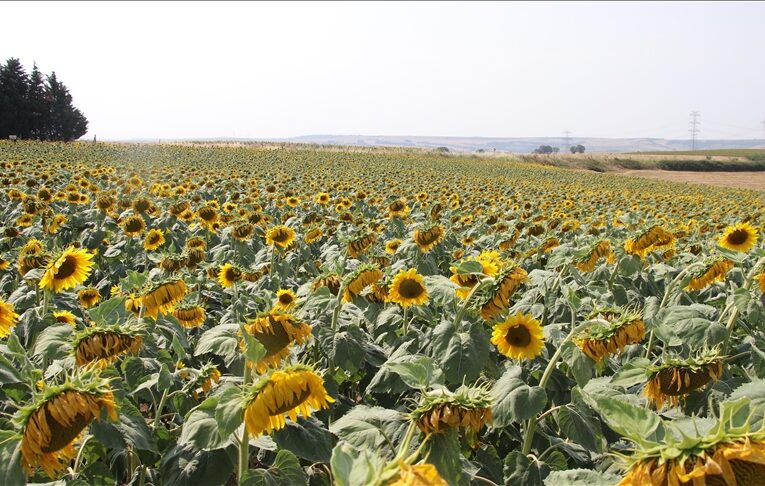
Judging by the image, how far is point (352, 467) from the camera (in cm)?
82

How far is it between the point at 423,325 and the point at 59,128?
198 ft

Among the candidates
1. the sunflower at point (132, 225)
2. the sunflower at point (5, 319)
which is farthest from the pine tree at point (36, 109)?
the sunflower at point (5, 319)

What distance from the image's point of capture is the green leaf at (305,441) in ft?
5.48

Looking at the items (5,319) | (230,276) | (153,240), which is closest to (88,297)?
(230,276)

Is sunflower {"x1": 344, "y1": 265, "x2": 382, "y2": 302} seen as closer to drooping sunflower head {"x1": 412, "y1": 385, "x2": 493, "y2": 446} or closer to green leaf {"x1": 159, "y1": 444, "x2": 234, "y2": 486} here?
green leaf {"x1": 159, "y1": 444, "x2": 234, "y2": 486}

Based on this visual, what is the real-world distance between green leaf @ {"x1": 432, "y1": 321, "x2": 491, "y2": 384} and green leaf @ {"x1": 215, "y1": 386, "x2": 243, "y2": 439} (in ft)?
3.52

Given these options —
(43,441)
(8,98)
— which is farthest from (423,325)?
(8,98)

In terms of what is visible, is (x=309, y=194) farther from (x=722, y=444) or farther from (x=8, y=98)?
(x=8, y=98)

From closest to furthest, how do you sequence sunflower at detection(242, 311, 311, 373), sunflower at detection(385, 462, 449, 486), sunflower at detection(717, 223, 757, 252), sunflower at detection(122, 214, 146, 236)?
sunflower at detection(385, 462, 449, 486)
sunflower at detection(242, 311, 311, 373)
sunflower at detection(717, 223, 757, 252)
sunflower at detection(122, 214, 146, 236)

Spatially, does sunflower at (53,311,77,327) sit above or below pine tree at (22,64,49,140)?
below

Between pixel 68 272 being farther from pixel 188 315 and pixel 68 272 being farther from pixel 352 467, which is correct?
pixel 352 467

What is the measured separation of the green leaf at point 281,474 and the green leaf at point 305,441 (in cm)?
3

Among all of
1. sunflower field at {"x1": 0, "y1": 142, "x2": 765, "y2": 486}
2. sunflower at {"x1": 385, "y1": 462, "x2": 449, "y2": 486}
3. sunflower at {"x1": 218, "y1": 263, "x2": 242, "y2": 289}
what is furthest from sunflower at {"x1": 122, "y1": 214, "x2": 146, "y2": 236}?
sunflower at {"x1": 385, "y1": 462, "x2": 449, "y2": 486}

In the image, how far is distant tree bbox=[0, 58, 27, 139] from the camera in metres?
48.6
